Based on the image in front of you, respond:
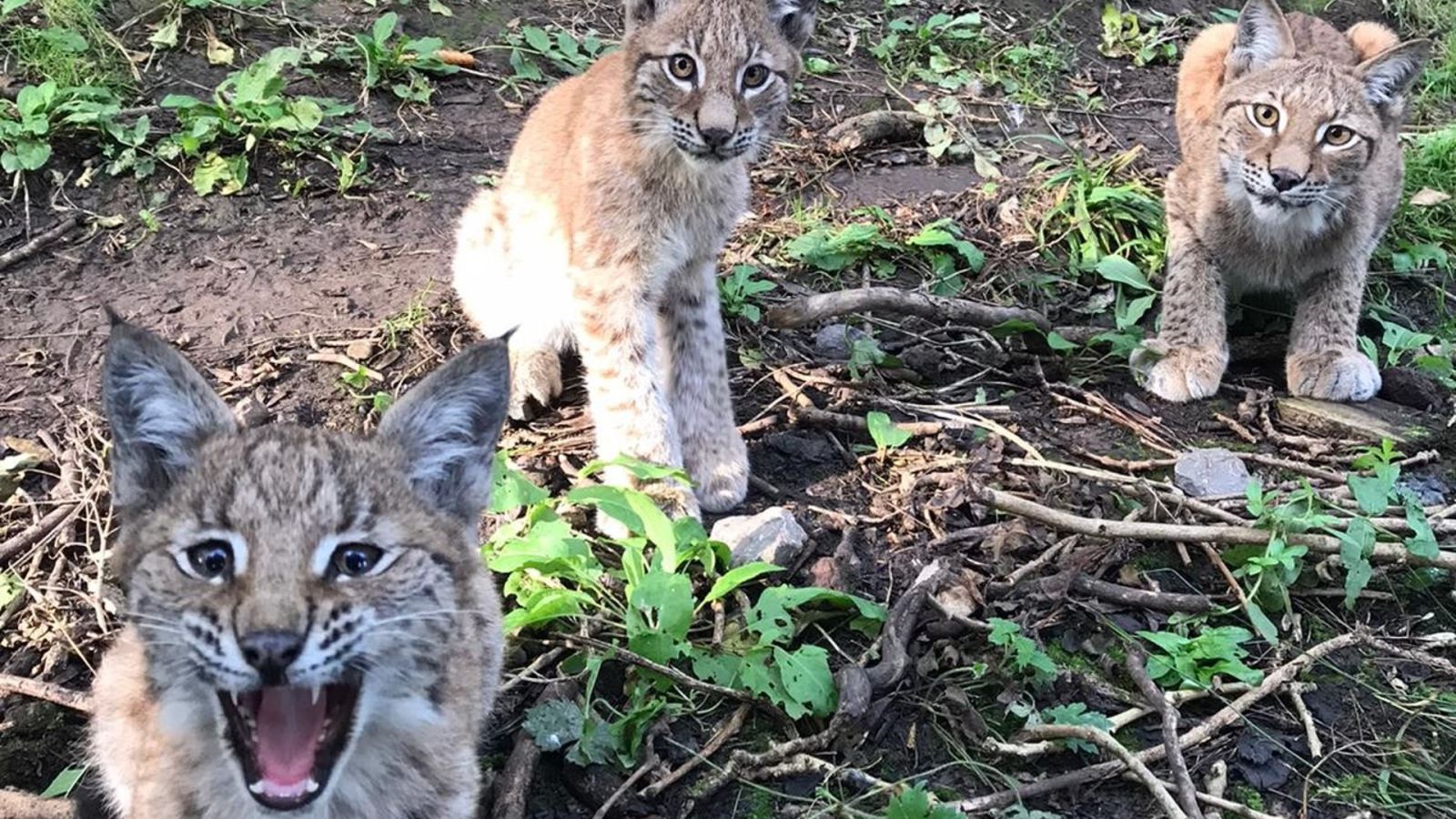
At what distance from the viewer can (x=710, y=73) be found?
14.3 feet

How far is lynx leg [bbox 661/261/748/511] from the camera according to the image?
14.9ft

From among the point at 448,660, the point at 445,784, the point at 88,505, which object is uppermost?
the point at 448,660

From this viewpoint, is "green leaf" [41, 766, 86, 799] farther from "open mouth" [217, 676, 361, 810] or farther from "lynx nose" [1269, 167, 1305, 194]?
"lynx nose" [1269, 167, 1305, 194]

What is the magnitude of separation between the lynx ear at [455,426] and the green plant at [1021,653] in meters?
1.50

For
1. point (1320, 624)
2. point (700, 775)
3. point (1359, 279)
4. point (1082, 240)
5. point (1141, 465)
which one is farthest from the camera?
point (1082, 240)

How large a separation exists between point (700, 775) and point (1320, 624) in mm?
1928

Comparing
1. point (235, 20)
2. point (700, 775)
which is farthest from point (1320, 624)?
point (235, 20)

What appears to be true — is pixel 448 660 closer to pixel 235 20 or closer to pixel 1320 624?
pixel 1320 624

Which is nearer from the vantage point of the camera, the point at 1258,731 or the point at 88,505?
the point at 1258,731

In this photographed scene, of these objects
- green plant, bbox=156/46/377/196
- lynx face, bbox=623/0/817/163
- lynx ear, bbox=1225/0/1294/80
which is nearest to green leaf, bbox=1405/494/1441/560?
lynx face, bbox=623/0/817/163

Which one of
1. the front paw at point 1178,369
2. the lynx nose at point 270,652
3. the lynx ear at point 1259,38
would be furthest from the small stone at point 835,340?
the lynx nose at point 270,652

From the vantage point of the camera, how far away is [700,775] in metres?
3.30

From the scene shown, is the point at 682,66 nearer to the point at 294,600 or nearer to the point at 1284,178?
the point at 1284,178

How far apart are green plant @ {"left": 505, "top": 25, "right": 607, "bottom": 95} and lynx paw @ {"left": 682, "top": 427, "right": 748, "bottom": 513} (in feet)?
10.6
